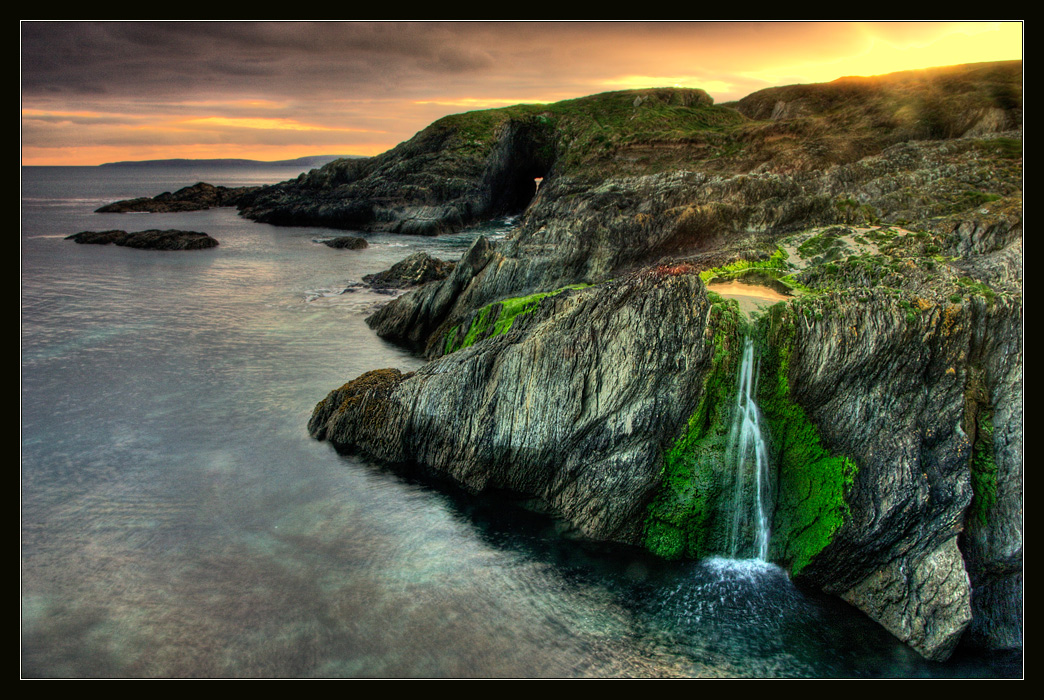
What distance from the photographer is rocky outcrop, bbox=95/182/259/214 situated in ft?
338

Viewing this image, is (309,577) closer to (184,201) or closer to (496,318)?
(496,318)

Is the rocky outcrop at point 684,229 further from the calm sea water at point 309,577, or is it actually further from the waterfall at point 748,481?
the waterfall at point 748,481

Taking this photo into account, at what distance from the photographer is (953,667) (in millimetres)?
13750

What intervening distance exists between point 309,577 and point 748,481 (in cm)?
1167

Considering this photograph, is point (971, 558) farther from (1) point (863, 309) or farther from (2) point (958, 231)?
(2) point (958, 231)

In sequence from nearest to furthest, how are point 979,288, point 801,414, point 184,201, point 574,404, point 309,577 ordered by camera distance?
point 309,577 < point 801,414 < point 979,288 < point 574,404 < point 184,201

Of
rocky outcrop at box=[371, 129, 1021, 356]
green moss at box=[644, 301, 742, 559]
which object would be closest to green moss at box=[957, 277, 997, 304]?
green moss at box=[644, 301, 742, 559]

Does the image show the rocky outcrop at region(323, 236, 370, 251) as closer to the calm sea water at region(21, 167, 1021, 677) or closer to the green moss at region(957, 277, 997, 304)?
the calm sea water at region(21, 167, 1021, 677)

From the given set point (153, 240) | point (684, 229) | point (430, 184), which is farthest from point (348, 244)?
point (684, 229)

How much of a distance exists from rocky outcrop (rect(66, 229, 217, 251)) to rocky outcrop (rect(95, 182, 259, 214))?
35.7 m

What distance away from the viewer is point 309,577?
15.6 metres

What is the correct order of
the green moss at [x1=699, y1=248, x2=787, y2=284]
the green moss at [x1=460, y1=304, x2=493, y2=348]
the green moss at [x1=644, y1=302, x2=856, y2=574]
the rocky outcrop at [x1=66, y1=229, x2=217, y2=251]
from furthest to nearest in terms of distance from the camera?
the rocky outcrop at [x1=66, y1=229, x2=217, y2=251] → the green moss at [x1=460, y1=304, x2=493, y2=348] → the green moss at [x1=699, y1=248, x2=787, y2=284] → the green moss at [x1=644, y1=302, x2=856, y2=574]

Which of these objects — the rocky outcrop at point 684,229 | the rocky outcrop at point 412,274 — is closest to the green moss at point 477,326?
the rocky outcrop at point 684,229

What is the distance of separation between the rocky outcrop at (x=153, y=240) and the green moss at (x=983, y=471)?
70180mm
